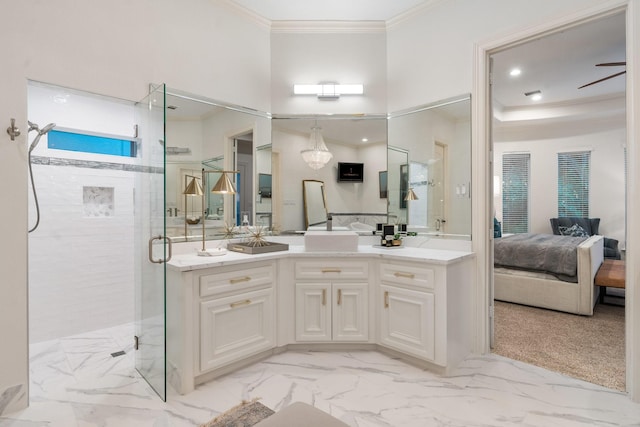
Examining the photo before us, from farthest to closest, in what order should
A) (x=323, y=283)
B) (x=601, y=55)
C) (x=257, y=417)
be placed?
(x=601, y=55) → (x=323, y=283) → (x=257, y=417)

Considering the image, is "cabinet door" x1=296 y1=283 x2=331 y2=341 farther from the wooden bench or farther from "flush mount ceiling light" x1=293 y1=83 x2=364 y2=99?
the wooden bench

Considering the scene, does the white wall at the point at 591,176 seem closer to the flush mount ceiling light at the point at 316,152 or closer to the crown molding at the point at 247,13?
the flush mount ceiling light at the point at 316,152

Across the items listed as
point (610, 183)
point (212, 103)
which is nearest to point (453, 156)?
point (212, 103)

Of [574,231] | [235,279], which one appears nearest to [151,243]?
[235,279]

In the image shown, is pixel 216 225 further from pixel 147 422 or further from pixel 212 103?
pixel 147 422

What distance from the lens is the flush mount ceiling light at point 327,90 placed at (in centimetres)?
318

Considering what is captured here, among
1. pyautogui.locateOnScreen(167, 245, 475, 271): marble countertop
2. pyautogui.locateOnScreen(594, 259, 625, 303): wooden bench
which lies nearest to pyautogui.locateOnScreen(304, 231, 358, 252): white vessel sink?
pyautogui.locateOnScreen(167, 245, 475, 271): marble countertop

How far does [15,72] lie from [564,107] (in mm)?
7268

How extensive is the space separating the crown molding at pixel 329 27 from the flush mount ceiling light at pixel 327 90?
0.52m

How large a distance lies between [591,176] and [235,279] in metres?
6.68

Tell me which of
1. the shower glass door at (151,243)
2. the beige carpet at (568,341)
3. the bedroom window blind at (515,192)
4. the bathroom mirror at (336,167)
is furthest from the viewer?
the bedroom window blind at (515,192)

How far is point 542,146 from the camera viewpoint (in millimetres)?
6383

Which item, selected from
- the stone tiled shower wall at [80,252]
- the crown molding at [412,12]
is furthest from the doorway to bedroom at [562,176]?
the stone tiled shower wall at [80,252]

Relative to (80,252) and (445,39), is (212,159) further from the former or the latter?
(445,39)
